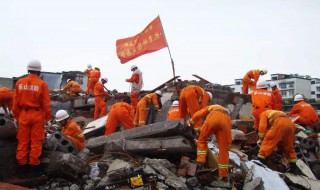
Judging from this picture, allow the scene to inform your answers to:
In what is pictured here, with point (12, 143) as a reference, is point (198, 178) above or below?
below

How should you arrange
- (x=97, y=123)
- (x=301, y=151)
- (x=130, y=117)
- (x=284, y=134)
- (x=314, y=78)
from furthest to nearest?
1. (x=314, y=78)
2. (x=97, y=123)
3. (x=130, y=117)
4. (x=301, y=151)
5. (x=284, y=134)

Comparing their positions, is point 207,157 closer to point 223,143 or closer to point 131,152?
point 223,143

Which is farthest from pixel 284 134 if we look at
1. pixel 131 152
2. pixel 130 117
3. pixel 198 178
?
pixel 130 117

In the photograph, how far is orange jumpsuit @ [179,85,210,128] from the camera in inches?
322

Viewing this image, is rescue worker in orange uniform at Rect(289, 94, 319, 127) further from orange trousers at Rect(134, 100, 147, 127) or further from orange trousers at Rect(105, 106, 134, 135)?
orange trousers at Rect(105, 106, 134, 135)

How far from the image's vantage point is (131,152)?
671cm

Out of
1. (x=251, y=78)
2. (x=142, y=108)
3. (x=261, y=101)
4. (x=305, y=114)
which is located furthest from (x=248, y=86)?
(x=142, y=108)

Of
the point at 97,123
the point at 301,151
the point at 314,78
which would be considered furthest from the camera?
the point at 314,78

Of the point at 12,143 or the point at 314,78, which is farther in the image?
the point at 314,78

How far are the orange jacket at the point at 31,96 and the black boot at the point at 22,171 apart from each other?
0.86m

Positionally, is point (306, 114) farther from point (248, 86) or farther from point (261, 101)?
point (248, 86)

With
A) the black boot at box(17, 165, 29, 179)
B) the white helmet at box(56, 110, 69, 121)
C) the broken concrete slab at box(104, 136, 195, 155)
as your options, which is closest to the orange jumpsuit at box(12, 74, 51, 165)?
the black boot at box(17, 165, 29, 179)

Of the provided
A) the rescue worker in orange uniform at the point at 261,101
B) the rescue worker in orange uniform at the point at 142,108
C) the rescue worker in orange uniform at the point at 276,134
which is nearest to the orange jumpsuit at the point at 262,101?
the rescue worker in orange uniform at the point at 261,101

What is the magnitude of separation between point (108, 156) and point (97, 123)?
391cm
